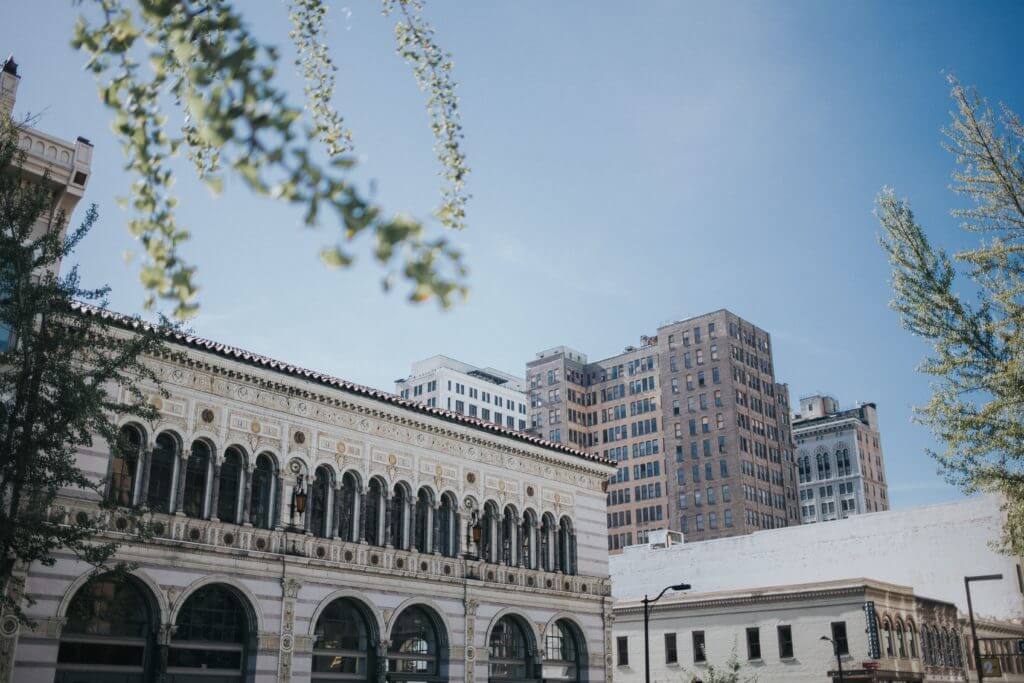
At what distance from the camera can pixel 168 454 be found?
28.2 metres

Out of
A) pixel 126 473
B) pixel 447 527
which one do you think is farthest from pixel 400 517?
pixel 126 473

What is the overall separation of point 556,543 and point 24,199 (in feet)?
83.6

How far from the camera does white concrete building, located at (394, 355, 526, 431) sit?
141 metres

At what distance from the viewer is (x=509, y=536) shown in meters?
37.8

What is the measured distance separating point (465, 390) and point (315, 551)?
11274 cm

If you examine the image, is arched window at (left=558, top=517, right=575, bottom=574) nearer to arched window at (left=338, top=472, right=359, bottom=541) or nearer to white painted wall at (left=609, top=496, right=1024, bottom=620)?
arched window at (left=338, top=472, right=359, bottom=541)

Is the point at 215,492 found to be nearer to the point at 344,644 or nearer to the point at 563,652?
the point at 344,644

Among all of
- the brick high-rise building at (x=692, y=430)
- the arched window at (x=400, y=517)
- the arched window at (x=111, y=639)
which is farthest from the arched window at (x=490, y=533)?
the brick high-rise building at (x=692, y=430)

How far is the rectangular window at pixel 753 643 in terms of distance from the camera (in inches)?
1999

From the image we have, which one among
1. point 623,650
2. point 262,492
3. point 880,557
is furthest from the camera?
point 880,557

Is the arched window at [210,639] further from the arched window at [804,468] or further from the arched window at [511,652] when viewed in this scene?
the arched window at [804,468]

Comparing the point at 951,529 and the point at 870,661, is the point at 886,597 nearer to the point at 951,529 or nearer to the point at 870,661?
the point at 870,661

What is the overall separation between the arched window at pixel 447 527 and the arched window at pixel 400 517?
171 centimetres

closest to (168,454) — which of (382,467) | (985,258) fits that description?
(382,467)
